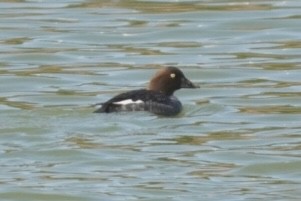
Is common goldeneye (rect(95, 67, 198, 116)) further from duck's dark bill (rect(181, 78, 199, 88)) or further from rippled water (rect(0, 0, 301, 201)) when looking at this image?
rippled water (rect(0, 0, 301, 201))

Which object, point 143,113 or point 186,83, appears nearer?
point 143,113

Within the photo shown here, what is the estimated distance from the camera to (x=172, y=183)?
47.1 feet

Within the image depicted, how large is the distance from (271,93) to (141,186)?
5.07 meters

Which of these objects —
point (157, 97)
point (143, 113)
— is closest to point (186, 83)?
point (157, 97)

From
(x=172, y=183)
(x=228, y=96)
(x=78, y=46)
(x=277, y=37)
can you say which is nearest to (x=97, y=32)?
(x=78, y=46)

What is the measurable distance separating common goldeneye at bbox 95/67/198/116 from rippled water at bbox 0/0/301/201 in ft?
0.35

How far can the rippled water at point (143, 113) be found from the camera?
47.6 feet

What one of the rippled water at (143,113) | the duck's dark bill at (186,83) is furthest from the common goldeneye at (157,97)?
the rippled water at (143,113)

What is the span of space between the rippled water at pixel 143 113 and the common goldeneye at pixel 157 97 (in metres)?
0.11

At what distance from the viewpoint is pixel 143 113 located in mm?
17672

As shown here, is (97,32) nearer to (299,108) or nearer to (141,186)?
(299,108)

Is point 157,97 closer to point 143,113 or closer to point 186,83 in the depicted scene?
point 143,113

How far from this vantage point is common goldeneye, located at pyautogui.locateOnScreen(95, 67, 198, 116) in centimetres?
1742

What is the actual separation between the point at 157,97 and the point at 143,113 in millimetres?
350
